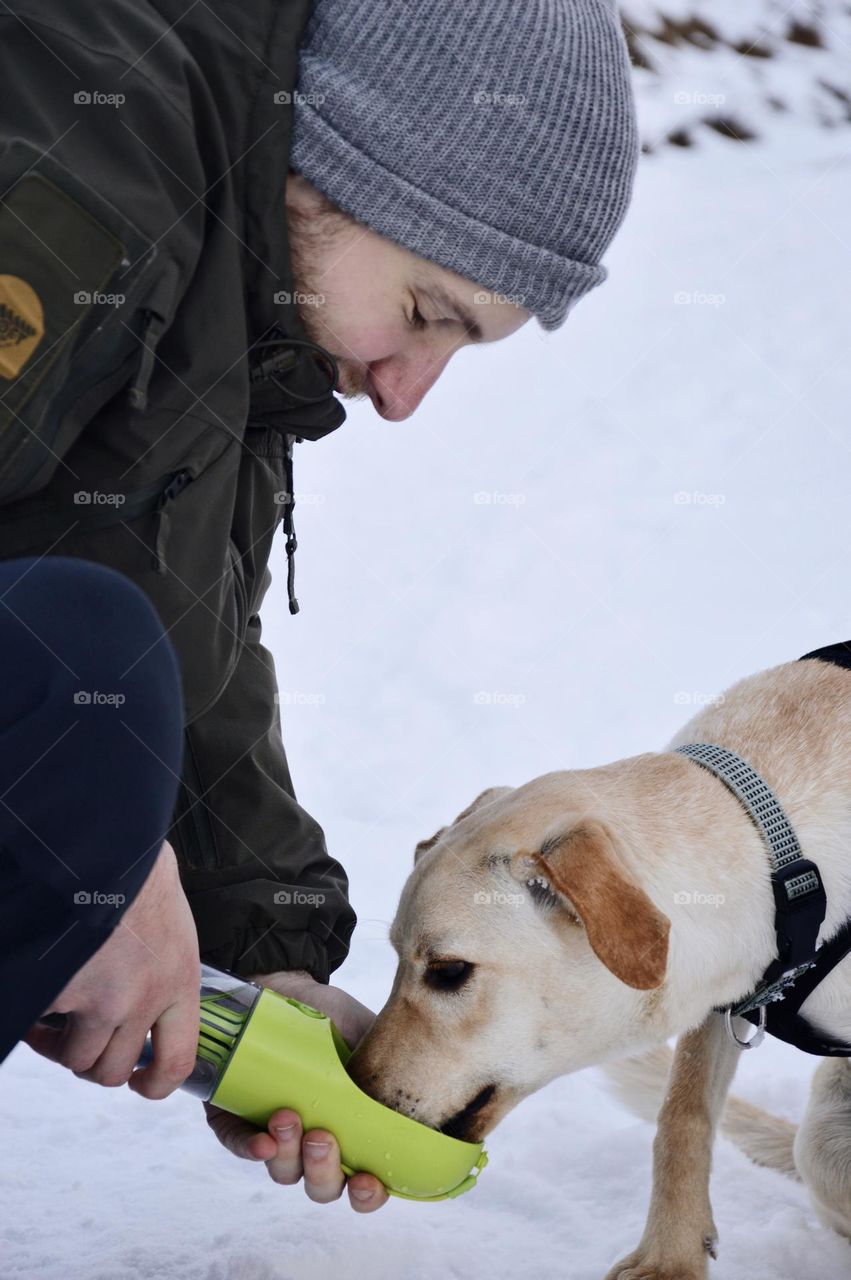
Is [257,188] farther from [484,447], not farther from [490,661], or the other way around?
[484,447]

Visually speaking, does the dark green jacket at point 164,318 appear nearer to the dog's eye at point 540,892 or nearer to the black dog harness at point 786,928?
the dog's eye at point 540,892

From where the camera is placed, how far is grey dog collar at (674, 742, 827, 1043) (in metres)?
2.22

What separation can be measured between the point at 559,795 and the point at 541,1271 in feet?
3.02

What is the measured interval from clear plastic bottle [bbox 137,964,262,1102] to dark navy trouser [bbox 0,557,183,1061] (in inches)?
22.5

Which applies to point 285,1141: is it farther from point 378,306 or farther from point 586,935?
point 378,306

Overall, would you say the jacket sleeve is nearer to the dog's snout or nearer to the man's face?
the dog's snout

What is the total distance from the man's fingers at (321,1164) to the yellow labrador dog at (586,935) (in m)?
0.14

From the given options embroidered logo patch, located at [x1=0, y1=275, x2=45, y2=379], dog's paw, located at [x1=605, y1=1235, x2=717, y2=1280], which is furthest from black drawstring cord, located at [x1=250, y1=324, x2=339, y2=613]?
dog's paw, located at [x1=605, y1=1235, x2=717, y2=1280]

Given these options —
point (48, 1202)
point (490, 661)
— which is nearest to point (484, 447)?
point (490, 661)

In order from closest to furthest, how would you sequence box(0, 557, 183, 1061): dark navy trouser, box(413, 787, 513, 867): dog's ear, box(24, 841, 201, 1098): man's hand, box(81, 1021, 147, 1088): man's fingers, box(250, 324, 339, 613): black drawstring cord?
box(0, 557, 183, 1061): dark navy trouser → box(24, 841, 201, 1098): man's hand → box(81, 1021, 147, 1088): man's fingers → box(250, 324, 339, 613): black drawstring cord → box(413, 787, 513, 867): dog's ear

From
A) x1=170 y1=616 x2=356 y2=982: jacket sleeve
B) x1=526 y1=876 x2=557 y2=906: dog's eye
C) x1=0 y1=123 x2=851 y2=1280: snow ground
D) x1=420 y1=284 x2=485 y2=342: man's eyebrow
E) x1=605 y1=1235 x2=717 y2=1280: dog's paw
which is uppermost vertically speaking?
x1=420 y1=284 x2=485 y2=342: man's eyebrow

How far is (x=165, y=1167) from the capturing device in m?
2.58

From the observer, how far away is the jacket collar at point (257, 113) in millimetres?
1960

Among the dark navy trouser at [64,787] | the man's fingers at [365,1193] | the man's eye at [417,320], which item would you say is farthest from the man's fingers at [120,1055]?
the man's eye at [417,320]
